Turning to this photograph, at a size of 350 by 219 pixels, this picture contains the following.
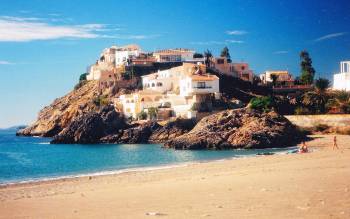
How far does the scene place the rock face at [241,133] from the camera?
51688mm

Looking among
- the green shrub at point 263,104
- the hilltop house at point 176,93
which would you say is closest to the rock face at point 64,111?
the hilltop house at point 176,93

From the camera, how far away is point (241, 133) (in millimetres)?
52969

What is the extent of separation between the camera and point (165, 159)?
138ft

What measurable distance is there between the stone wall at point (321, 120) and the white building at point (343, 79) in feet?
53.7

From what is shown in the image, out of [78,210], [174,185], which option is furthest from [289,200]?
[174,185]

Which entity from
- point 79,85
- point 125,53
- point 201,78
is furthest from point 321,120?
point 79,85

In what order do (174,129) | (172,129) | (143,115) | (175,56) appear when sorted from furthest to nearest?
(175,56) < (143,115) < (172,129) < (174,129)

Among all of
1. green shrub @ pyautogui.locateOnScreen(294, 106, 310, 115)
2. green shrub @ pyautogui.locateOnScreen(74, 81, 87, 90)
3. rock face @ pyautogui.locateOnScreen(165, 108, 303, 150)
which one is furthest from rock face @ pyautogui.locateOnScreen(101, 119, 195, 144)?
green shrub @ pyautogui.locateOnScreen(74, 81, 87, 90)

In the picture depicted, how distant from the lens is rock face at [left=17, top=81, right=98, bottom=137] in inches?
3457

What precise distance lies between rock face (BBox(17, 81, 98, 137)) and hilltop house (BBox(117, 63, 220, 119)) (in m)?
10.00

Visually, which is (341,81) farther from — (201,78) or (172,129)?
(172,129)

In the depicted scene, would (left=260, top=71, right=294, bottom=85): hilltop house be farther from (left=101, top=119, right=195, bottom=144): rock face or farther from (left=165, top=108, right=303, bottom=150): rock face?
(left=165, top=108, right=303, bottom=150): rock face

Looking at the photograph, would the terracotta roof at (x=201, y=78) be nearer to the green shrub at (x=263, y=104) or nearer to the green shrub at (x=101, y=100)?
the green shrub at (x=263, y=104)

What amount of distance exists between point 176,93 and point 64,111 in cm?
2566
